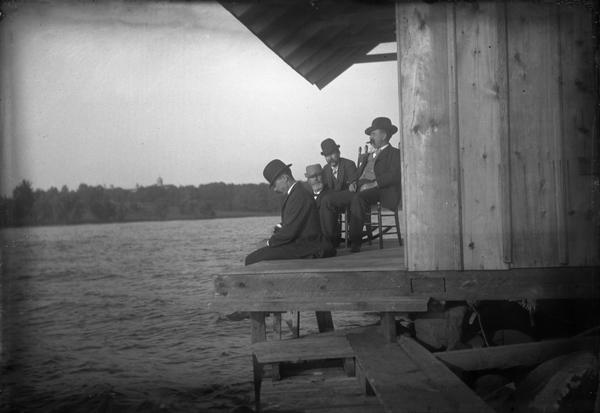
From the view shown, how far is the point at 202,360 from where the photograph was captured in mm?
12984

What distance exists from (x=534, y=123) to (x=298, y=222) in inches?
121

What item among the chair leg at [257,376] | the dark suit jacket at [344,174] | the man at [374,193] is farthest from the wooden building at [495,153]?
the dark suit jacket at [344,174]

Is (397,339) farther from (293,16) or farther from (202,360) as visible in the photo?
(202,360)

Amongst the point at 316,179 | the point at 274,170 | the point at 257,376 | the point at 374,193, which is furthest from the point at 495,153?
the point at 316,179

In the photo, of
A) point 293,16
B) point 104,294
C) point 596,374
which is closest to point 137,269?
point 104,294

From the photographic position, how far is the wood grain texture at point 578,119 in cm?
505

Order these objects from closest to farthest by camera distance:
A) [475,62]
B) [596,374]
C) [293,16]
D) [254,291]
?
[596,374], [475,62], [254,291], [293,16]

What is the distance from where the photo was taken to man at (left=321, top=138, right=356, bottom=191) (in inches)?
372

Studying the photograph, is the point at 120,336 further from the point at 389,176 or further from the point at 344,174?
the point at 389,176

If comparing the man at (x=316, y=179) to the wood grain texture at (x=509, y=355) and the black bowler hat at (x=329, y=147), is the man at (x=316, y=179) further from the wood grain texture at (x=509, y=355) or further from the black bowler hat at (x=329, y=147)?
the wood grain texture at (x=509, y=355)

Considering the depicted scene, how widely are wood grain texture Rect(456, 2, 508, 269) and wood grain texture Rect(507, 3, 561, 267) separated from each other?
122mm

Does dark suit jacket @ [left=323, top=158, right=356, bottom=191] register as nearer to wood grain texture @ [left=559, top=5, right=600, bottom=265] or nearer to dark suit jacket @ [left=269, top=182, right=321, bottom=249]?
dark suit jacket @ [left=269, top=182, right=321, bottom=249]

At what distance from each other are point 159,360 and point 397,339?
9284mm

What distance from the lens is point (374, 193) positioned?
8109 mm
